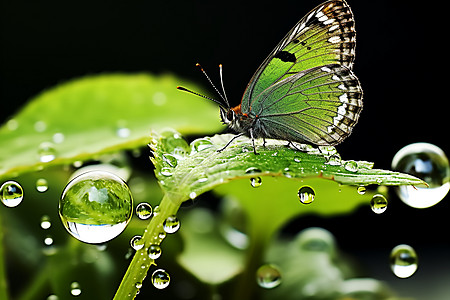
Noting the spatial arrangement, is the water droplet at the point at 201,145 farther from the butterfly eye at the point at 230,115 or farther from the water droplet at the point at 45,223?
the butterfly eye at the point at 230,115

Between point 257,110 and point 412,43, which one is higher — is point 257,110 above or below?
below

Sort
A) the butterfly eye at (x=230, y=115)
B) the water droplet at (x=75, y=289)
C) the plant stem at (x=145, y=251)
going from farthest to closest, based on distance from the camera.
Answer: the butterfly eye at (x=230, y=115) < the water droplet at (x=75, y=289) < the plant stem at (x=145, y=251)

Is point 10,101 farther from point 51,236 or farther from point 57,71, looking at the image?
point 51,236

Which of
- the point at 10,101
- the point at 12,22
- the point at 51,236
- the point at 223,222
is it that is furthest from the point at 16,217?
the point at 12,22

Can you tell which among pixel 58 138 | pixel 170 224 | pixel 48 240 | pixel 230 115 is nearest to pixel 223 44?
pixel 230 115

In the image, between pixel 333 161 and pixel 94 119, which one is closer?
pixel 333 161

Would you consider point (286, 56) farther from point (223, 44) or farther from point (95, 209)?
point (223, 44)

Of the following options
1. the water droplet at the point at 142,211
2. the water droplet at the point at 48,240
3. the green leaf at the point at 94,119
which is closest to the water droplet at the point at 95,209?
the water droplet at the point at 142,211
